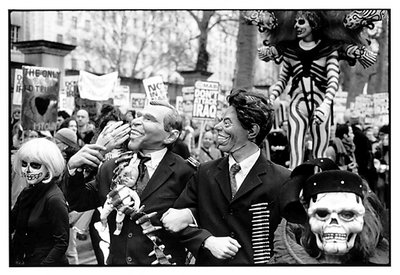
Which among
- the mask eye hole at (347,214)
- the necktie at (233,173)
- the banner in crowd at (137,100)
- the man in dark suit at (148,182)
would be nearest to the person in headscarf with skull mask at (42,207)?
the man in dark suit at (148,182)

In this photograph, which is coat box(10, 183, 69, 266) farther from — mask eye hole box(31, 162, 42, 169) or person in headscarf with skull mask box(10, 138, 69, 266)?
mask eye hole box(31, 162, 42, 169)

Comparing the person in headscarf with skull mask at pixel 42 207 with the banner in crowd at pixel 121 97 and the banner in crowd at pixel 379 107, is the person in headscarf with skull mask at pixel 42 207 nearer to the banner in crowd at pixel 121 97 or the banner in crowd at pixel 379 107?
the banner in crowd at pixel 121 97

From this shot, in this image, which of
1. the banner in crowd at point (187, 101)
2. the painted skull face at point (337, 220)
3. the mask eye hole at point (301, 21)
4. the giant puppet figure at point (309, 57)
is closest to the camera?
the painted skull face at point (337, 220)

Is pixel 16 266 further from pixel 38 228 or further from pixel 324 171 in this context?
pixel 324 171

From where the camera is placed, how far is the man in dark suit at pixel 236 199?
15.9 ft

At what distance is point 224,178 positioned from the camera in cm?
493

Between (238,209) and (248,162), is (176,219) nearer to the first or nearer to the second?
(238,209)

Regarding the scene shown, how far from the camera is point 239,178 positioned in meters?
4.94

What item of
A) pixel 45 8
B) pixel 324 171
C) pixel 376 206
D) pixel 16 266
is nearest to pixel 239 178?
pixel 324 171

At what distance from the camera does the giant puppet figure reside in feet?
24.6

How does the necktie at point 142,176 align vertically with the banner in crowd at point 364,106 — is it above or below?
below

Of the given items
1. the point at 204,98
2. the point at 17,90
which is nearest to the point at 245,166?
the point at 204,98

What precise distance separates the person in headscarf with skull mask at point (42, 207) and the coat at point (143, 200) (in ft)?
0.52

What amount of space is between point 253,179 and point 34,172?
5.05ft
